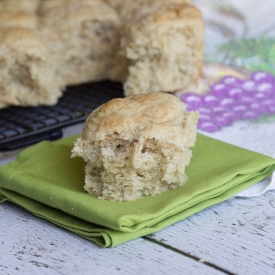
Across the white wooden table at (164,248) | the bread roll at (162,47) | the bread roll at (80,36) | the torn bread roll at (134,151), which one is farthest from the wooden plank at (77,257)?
the bread roll at (80,36)

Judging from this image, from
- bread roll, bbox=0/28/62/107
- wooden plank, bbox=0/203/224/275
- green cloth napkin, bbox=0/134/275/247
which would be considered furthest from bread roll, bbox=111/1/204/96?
wooden plank, bbox=0/203/224/275

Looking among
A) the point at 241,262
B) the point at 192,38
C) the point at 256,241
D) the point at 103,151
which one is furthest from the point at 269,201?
the point at 192,38

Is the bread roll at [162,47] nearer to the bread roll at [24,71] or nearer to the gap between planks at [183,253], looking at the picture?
the bread roll at [24,71]

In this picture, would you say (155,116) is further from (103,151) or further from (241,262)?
(241,262)

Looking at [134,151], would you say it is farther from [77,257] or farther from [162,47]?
[162,47]

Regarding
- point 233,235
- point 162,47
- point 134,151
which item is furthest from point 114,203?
point 162,47
